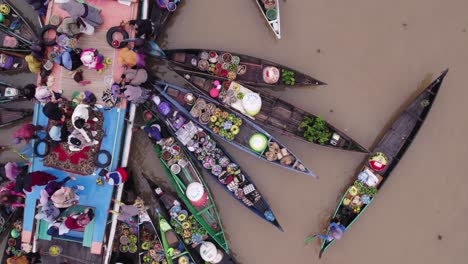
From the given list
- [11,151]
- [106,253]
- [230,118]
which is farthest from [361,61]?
[11,151]

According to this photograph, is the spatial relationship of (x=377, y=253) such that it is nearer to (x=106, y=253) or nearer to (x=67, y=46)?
(x=106, y=253)

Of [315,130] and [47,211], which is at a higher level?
[315,130]

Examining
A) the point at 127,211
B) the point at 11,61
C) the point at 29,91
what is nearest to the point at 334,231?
the point at 127,211

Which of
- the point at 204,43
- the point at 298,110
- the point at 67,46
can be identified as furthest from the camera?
the point at 204,43

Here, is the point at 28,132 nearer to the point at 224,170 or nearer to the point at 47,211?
the point at 47,211

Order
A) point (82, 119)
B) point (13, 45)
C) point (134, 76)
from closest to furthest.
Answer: point (82, 119) < point (134, 76) < point (13, 45)

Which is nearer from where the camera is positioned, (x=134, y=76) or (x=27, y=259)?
(x=134, y=76)

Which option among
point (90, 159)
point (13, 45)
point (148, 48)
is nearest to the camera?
point (90, 159)

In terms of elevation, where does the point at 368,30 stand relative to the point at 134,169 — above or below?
above

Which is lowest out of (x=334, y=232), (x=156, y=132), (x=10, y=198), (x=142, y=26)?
(x=10, y=198)
